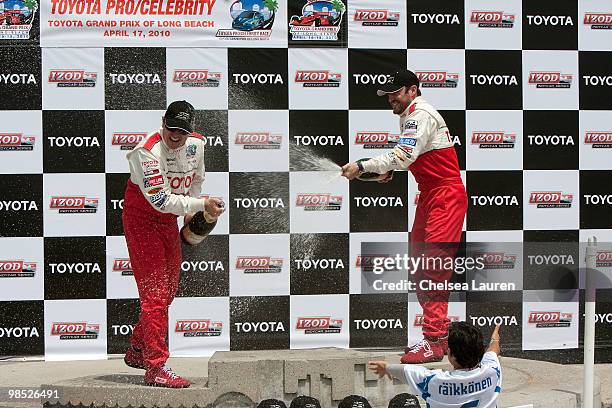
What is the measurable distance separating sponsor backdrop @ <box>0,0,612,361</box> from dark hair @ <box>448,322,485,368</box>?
10.7 ft

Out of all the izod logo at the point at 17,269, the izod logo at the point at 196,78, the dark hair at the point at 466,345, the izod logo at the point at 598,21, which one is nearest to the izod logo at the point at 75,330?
the izod logo at the point at 17,269

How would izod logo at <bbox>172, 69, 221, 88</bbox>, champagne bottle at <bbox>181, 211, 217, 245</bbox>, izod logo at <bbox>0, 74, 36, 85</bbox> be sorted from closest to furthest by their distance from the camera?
champagne bottle at <bbox>181, 211, 217, 245</bbox> < izod logo at <bbox>0, 74, 36, 85</bbox> < izod logo at <bbox>172, 69, 221, 88</bbox>

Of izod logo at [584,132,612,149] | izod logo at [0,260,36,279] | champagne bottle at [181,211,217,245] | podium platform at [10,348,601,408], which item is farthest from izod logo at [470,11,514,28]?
izod logo at [0,260,36,279]

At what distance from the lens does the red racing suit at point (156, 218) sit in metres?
4.70

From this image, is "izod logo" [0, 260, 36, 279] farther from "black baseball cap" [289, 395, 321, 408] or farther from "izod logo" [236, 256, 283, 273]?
"black baseball cap" [289, 395, 321, 408]

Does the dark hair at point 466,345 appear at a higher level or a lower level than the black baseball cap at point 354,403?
higher

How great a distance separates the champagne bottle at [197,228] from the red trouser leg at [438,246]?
1.22 metres

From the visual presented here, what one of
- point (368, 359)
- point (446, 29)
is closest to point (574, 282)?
point (446, 29)

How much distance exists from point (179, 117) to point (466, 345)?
2.12m

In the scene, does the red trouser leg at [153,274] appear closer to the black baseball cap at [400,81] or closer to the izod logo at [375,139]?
the black baseball cap at [400,81]

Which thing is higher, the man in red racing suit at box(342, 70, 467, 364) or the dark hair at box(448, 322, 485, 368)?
the man in red racing suit at box(342, 70, 467, 364)

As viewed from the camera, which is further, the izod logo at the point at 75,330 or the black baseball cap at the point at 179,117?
the izod logo at the point at 75,330

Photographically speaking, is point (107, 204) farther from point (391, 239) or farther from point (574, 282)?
point (574, 282)

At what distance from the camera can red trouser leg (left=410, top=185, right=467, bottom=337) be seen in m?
5.21
